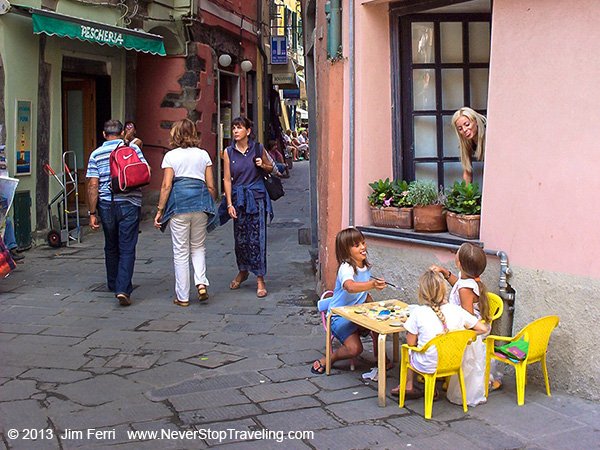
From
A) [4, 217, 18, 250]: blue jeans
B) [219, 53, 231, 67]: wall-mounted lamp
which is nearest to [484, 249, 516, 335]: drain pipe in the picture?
[4, 217, 18, 250]: blue jeans

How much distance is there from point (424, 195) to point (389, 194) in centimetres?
37

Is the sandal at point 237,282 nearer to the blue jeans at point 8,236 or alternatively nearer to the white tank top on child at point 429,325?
the blue jeans at point 8,236

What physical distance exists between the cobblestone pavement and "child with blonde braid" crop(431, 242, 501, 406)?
0.10 m

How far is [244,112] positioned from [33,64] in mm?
7663

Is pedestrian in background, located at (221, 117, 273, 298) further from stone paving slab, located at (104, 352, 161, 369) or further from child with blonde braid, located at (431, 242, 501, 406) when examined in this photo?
child with blonde braid, located at (431, 242, 501, 406)

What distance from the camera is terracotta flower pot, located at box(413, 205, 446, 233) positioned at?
225 inches

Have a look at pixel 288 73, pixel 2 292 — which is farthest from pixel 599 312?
pixel 288 73

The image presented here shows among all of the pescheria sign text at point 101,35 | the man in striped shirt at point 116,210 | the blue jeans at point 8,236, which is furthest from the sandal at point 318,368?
the pescheria sign text at point 101,35

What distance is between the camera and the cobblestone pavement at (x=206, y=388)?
4.12 meters

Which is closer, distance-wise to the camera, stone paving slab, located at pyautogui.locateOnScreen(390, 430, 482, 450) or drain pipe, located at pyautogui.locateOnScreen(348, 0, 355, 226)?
stone paving slab, located at pyautogui.locateOnScreen(390, 430, 482, 450)

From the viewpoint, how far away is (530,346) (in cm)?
448

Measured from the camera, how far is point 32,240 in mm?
10383

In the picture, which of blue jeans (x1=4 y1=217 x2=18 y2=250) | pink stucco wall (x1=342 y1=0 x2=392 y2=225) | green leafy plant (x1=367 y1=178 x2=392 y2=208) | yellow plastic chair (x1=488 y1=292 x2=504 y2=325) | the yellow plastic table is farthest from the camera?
blue jeans (x1=4 y1=217 x2=18 y2=250)

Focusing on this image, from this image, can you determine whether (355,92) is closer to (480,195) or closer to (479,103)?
(479,103)
